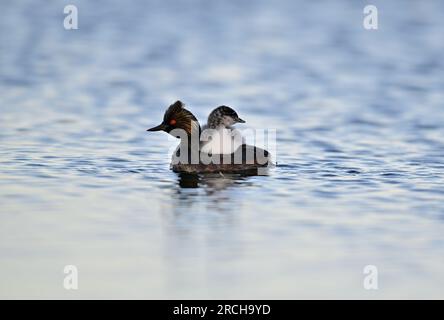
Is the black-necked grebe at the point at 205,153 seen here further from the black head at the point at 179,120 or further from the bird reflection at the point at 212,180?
the bird reflection at the point at 212,180

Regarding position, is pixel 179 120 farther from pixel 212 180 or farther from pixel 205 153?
pixel 212 180

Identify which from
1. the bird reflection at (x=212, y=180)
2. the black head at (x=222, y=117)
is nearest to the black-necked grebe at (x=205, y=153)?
the black head at (x=222, y=117)

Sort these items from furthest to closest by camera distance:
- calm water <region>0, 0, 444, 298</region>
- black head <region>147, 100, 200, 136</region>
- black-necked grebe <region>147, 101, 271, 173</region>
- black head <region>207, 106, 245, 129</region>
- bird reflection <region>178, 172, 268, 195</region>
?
1. black head <region>147, 100, 200, 136</region>
2. black head <region>207, 106, 245, 129</region>
3. black-necked grebe <region>147, 101, 271, 173</region>
4. bird reflection <region>178, 172, 268, 195</region>
5. calm water <region>0, 0, 444, 298</region>

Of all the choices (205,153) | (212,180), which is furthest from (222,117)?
(212,180)

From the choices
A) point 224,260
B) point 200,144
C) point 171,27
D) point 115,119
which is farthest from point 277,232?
point 171,27

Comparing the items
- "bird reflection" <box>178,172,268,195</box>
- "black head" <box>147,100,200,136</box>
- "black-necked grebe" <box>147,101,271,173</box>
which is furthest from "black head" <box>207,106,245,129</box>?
"bird reflection" <box>178,172,268,195</box>

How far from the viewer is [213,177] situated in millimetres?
13664

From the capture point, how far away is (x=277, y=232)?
Result: 33.9 feet

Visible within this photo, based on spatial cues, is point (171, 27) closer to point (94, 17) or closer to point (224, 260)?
point (94, 17)

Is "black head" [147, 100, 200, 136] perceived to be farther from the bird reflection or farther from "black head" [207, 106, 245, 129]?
the bird reflection

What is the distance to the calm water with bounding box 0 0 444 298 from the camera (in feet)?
29.8

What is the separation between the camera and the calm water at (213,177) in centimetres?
908

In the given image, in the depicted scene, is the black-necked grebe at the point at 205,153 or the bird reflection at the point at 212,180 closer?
the bird reflection at the point at 212,180

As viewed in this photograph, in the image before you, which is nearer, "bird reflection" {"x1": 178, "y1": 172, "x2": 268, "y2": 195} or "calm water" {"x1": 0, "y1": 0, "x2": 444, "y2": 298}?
"calm water" {"x1": 0, "y1": 0, "x2": 444, "y2": 298}
